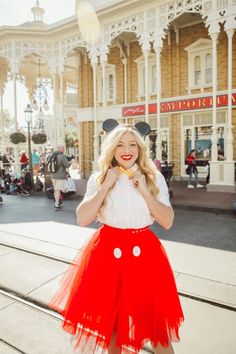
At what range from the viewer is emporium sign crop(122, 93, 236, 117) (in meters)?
13.3

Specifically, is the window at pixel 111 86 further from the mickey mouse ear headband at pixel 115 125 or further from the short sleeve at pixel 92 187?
the short sleeve at pixel 92 187

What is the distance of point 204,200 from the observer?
9031 mm

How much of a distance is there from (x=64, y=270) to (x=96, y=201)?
2.51m

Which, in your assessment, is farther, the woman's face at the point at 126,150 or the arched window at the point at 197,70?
the arched window at the point at 197,70

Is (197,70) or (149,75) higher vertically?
(149,75)

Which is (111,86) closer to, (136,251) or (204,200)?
(204,200)

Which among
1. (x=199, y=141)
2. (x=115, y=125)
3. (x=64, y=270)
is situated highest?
(x=199, y=141)

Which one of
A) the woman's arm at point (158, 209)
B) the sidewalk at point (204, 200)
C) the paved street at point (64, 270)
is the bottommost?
the paved street at point (64, 270)

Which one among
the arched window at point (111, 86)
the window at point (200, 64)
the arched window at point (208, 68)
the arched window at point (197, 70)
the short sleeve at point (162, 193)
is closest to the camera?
the short sleeve at point (162, 193)

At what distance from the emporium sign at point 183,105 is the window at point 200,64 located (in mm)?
683

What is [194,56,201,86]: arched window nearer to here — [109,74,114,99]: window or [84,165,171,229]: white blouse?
[109,74,114,99]: window

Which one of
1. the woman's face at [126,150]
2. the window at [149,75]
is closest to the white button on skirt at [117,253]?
the woman's face at [126,150]

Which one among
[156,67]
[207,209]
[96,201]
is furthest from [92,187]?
[156,67]

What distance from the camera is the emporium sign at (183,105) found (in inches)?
525
